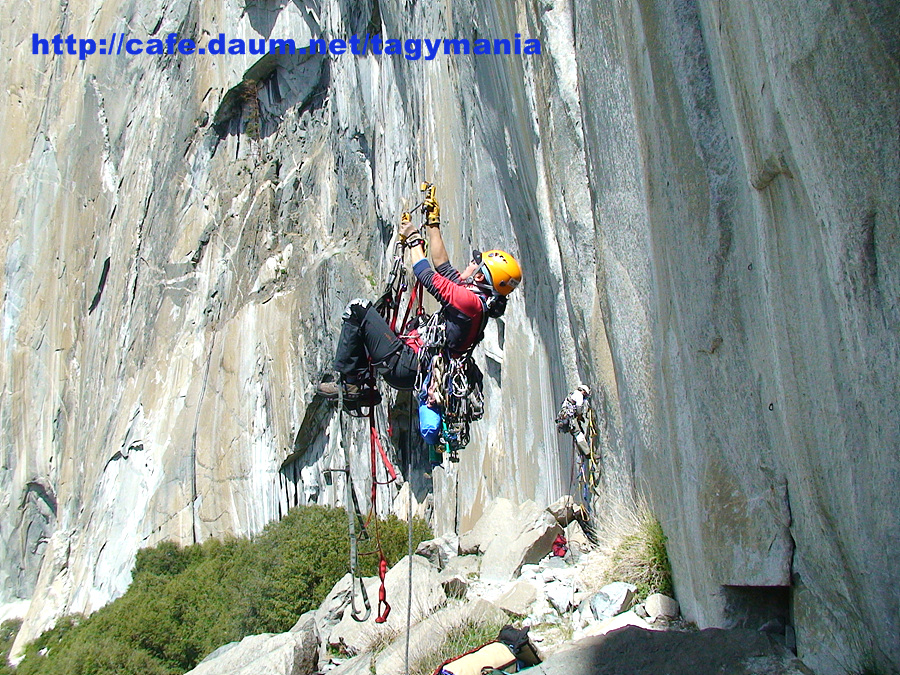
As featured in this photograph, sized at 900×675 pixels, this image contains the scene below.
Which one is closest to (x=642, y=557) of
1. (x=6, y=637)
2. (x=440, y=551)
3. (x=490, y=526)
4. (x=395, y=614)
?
(x=395, y=614)

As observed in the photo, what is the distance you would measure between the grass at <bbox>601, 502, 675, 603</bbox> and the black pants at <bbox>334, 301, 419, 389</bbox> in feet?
5.97

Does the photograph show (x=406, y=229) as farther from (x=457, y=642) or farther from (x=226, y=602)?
(x=226, y=602)

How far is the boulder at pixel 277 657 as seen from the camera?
5.79m

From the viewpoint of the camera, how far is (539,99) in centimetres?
736

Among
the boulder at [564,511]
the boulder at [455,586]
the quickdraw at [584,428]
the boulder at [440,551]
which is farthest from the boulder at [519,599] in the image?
the boulder at [440,551]

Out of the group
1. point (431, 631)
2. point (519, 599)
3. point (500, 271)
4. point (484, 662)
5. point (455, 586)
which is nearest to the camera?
point (484, 662)

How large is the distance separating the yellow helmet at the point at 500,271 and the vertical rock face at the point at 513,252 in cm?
81

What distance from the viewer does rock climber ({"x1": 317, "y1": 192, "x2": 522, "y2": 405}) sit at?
502 cm

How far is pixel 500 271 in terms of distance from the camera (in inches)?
199

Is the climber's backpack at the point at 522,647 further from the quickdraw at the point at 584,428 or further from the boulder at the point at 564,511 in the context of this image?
the boulder at the point at 564,511

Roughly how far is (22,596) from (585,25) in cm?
3204

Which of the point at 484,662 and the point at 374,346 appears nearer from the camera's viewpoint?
the point at 484,662

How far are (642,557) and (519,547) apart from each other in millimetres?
2012

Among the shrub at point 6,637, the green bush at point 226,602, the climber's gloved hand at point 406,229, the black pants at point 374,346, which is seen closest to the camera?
the climber's gloved hand at point 406,229
